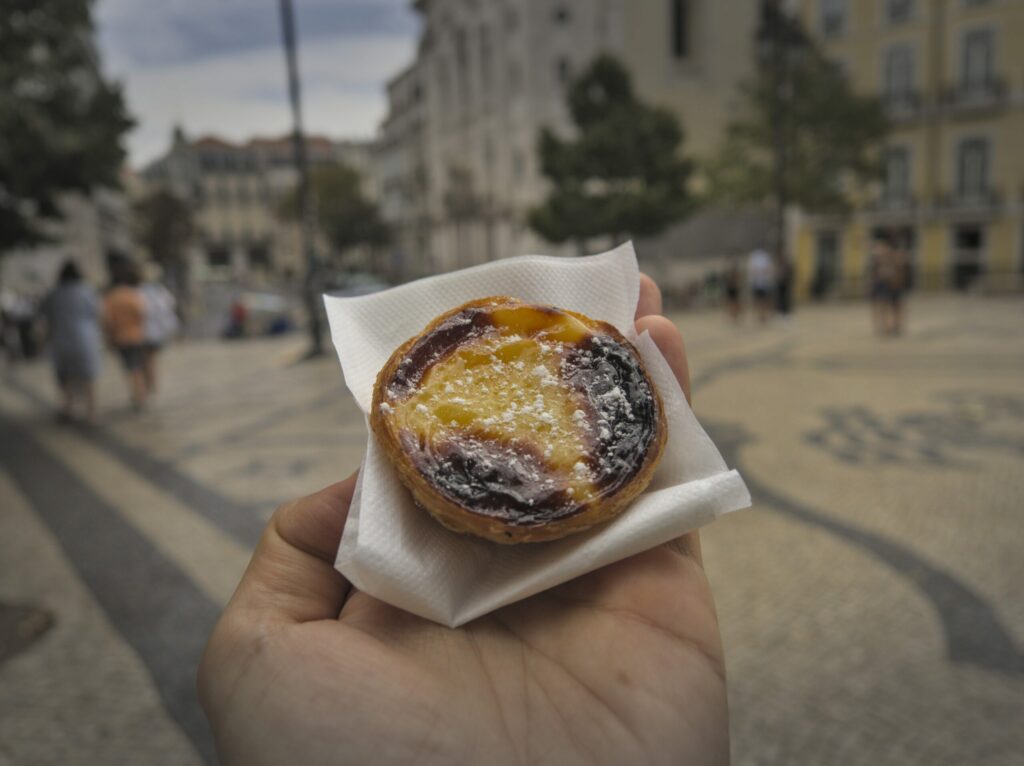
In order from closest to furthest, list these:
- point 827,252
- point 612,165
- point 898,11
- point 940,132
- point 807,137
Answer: point 612,165 < point 807,137 < point 898,11 < point 940,132 < point 827,252

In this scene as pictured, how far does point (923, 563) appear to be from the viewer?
406 cm

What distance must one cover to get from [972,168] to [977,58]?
433cm

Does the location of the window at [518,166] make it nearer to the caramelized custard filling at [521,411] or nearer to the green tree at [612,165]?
the green tree at [612,165]

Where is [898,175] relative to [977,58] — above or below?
below

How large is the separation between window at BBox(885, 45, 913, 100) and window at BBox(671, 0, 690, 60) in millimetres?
8425

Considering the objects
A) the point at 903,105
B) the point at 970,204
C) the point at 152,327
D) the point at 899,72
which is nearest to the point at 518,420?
the point at 152,327

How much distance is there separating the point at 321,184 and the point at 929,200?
34270mm

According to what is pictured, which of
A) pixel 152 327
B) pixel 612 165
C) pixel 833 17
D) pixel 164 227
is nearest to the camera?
pixel 152 327

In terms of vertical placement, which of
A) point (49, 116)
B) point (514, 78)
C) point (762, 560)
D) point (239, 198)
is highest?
point (514, 78)

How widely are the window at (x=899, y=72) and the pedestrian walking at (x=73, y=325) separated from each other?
3337 centimetres

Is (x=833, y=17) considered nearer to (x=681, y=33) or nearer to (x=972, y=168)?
(x=681, y=33)

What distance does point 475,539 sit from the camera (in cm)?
132

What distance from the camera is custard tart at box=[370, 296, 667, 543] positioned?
3.93 feet

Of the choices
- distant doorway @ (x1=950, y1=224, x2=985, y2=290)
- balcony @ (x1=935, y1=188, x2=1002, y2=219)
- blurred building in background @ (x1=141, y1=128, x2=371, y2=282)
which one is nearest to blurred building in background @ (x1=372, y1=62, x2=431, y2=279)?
blurred building in background @ (x1=141, y1=128, x2=371, y2=282)
